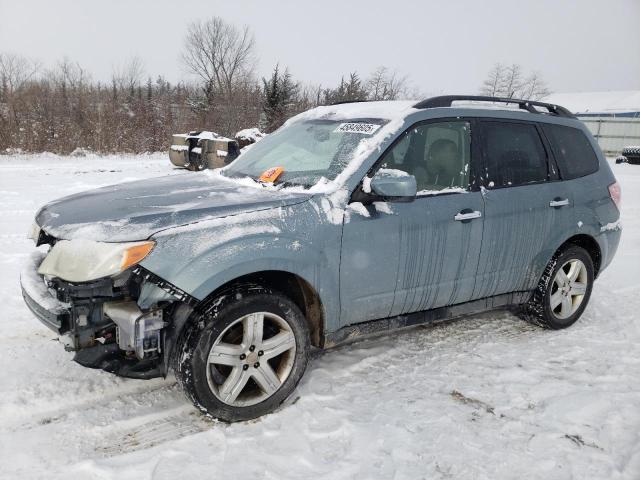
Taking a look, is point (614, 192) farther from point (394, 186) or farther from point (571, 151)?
point (394, 186)

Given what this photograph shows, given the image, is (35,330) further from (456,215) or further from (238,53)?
(238,53)

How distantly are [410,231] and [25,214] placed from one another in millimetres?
7140

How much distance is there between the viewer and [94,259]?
242cm

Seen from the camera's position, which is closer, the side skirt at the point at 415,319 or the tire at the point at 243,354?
the tire at the point at 243,354

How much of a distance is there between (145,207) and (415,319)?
196cm

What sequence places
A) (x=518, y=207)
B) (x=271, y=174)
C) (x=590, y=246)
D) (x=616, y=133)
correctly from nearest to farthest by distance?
(x=271, y=174)
(x=518, y=207)
(x=590, y=246)
(x=616, y=133)

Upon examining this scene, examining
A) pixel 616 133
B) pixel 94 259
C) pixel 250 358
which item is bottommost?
pixel 250 358

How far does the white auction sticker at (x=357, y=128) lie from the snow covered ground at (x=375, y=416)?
65.3 inches

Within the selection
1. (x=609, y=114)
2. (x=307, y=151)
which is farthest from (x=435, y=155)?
(x=609, y=114)

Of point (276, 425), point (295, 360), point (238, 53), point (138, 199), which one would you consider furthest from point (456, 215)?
point (238, 53)

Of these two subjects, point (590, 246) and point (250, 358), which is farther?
point (590, 246)

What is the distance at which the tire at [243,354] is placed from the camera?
261 cm

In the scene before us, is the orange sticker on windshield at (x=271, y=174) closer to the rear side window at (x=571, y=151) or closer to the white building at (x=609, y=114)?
the rear side window at (x=571, y=151)

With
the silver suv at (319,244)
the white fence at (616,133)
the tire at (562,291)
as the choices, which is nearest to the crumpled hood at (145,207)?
the silver suv at (319,244)
